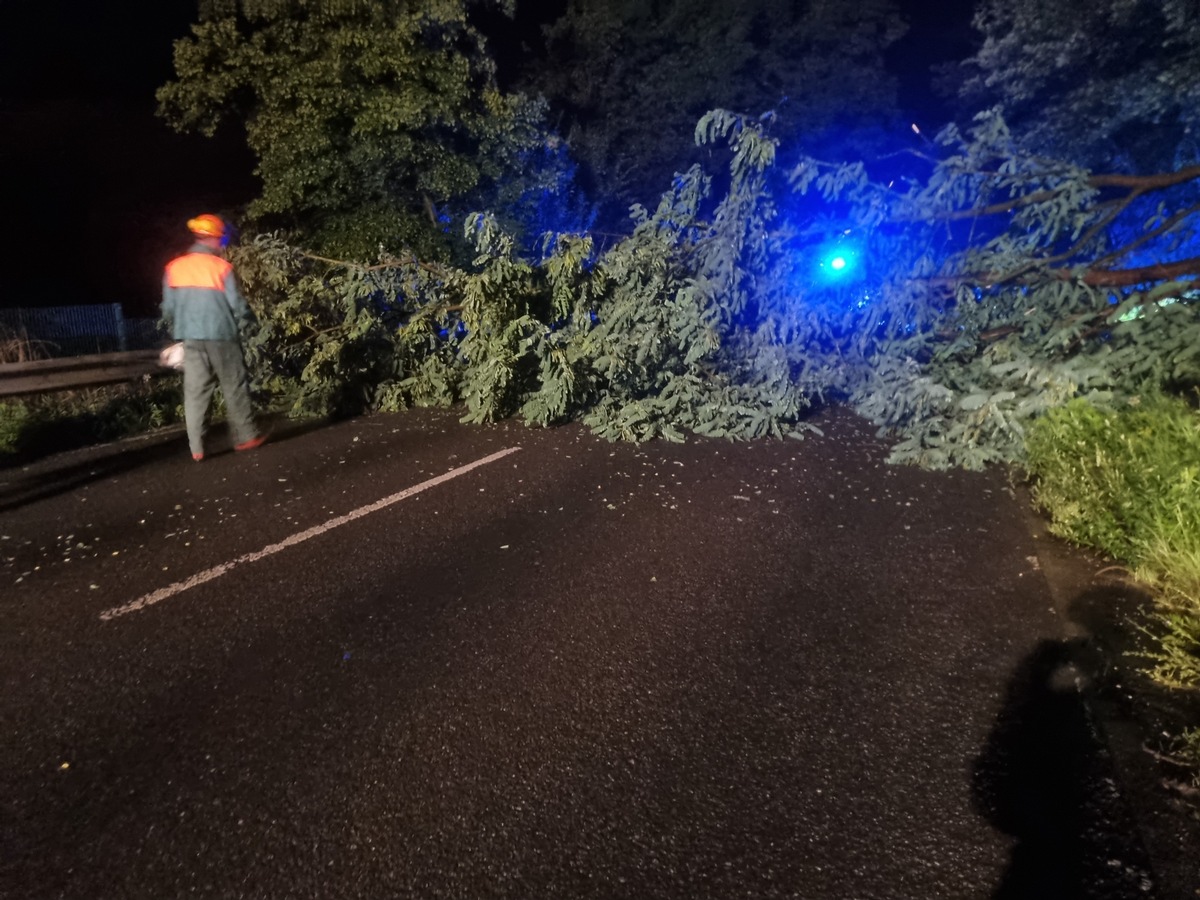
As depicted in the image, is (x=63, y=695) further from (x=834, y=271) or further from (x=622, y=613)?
(x=834, y=271)

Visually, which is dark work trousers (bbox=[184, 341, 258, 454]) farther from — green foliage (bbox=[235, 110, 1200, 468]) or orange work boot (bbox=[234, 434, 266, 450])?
green foliage (bbox=[235, 110, 1200, 468])

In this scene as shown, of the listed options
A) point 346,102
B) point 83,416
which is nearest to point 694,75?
point 346,102

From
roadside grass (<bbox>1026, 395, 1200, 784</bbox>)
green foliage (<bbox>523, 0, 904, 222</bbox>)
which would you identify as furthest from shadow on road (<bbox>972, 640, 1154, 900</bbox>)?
green foliage (<bbox>523, 0, 904, 222</bbox>)

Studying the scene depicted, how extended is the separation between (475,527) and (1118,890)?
Answer: 410 cm

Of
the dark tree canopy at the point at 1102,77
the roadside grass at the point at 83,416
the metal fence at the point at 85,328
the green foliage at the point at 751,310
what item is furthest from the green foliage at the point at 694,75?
the roadside grass at the point at 83,416

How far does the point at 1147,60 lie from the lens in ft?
45.3

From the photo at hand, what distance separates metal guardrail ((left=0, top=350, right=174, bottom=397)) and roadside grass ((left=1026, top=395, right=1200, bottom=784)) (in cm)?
861

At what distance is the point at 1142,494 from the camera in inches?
193

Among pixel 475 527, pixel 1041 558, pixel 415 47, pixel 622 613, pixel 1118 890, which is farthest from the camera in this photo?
pixel 415 47

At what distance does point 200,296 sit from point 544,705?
5.29 metres

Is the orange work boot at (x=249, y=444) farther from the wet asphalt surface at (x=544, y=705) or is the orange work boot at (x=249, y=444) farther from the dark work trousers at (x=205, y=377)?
the wet asphalt surface at (x=544, y=705)

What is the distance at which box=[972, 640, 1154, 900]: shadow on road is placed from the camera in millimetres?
2598

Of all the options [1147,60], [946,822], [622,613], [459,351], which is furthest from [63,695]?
[1147,60]

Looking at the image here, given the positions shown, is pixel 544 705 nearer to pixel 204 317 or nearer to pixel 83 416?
pixel 204 317
